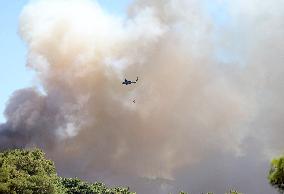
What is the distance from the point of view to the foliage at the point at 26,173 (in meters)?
96.2

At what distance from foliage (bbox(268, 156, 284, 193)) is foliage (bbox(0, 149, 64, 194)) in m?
71.7

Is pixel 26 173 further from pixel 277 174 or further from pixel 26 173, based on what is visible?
pixel 277 174

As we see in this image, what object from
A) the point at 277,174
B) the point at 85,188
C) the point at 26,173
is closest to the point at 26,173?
the point at 26,173

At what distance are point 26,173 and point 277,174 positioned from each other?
81.6 meters

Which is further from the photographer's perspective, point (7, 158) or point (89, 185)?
point (89, 185)

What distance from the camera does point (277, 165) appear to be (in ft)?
101

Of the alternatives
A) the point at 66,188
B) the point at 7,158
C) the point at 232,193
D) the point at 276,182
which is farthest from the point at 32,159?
the point at 276,182

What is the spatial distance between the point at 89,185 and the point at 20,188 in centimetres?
6080

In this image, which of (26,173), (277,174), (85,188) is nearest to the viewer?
(277,174)

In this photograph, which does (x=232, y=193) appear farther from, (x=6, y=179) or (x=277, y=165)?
(x=6, y=179)

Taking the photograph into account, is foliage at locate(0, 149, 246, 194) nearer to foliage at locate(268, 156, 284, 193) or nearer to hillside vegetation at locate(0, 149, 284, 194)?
hillside vegetation at locate(0, 149, 284, 194)

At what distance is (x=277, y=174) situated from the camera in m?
31.1

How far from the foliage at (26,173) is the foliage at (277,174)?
7172 centimetres

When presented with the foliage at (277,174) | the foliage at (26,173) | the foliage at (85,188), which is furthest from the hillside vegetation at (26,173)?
the foliage at (277,174)
